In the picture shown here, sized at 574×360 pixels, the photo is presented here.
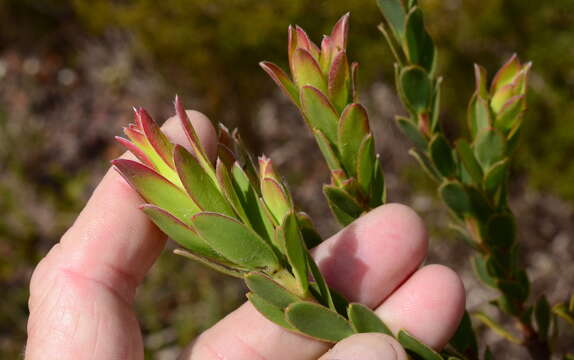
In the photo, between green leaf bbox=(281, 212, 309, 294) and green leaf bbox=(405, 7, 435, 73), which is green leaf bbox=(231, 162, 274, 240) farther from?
green leaf bbox=(405, 7, 435, 73)

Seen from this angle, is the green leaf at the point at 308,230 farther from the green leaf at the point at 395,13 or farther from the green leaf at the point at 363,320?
the green leaf at the point at 395,13

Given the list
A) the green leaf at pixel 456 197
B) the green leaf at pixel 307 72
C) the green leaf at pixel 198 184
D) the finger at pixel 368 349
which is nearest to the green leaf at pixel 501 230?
the green leaf at pixel 456 197

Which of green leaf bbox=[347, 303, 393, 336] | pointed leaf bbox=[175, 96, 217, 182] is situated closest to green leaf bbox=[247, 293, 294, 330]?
green leaf bbox=[347, 303, 393, 336]

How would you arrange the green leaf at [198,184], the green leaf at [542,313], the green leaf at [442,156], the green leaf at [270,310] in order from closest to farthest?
the green leaf at [198,184] < the green leaf at [270,310] < the green leaf at [442,156] < the green leaf at [542,313]

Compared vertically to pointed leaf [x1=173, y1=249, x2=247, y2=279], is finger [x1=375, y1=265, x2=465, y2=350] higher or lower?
lower

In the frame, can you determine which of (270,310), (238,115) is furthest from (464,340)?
(238,115)

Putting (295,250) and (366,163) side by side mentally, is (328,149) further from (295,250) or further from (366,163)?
(295,250)
